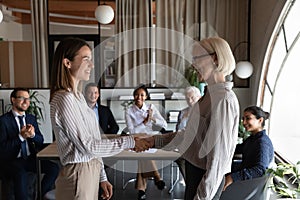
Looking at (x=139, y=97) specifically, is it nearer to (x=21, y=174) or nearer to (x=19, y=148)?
(x=19, y=148)

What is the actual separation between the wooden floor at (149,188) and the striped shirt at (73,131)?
276 centimetres

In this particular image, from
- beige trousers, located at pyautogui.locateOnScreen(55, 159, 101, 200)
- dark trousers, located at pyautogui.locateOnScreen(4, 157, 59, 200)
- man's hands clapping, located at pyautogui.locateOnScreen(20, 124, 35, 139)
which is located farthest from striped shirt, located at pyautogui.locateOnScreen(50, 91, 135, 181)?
dark trousers, located at pyautogui.locateOnScreen(4, 157, 59, 200)

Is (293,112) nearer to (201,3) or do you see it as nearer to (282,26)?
(282,26)

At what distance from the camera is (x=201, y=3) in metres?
6.29

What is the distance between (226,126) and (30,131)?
8.00ft

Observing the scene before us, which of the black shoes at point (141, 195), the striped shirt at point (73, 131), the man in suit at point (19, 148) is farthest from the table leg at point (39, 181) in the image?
the striped shirt at point (73, 131)

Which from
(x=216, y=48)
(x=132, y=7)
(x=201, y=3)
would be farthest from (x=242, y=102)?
(x=216, y=48)

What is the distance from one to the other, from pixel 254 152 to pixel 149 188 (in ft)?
6.73

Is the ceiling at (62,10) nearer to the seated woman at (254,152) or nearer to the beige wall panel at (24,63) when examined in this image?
the beige wall panel at (24,63)

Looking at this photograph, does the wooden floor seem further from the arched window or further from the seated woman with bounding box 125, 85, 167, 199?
the arched window

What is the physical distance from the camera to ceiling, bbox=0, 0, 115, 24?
6.35 metres

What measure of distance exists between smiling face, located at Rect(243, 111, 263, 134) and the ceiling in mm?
3765

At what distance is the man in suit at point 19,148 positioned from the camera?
3703 millimetres

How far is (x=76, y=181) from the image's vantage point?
1740 millimetres
